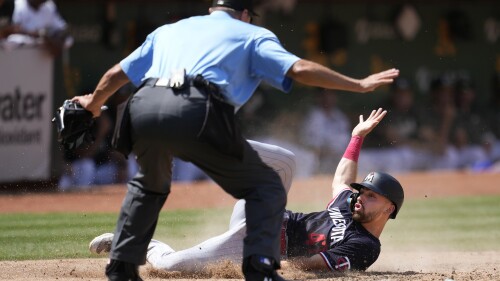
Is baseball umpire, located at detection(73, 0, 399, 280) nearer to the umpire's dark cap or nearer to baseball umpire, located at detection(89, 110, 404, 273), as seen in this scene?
the umpire's dark cap

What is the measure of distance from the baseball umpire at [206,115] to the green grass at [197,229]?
2679 millimetres

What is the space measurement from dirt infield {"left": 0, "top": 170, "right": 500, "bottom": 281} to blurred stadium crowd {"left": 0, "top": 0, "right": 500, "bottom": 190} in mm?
638

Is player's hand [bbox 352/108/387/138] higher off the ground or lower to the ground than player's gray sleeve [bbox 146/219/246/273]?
higher

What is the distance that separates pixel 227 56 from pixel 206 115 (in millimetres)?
365

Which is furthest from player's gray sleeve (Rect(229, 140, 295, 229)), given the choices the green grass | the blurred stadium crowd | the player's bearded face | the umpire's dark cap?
the blurred stadium crowd

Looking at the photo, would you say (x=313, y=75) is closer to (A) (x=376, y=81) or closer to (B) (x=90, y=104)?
(A) (x=376, y=81)

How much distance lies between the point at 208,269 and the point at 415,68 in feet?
40.1

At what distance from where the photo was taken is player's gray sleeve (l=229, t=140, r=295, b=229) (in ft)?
21.1

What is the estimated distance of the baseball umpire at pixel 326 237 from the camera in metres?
6.53

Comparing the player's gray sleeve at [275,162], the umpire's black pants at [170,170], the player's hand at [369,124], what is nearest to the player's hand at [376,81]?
the umpire's black pants at [170,170]

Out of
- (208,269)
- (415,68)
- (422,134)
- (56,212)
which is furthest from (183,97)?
(415,68)

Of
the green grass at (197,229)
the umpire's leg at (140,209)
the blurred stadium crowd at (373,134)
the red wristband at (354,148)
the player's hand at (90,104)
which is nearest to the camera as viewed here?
the umpire's leg at (140,209)

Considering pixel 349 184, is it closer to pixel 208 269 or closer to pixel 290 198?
pixel 208 269

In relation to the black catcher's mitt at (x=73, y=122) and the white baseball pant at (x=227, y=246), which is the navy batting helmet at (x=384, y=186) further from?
the black catcher's mitt at (x=73, y=122)
